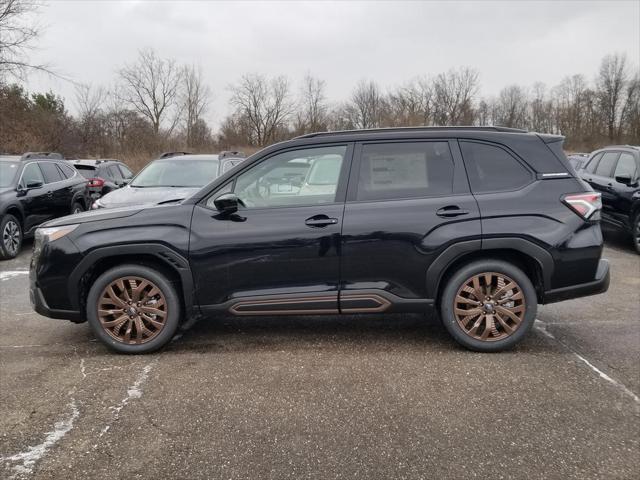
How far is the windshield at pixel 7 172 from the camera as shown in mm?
8609

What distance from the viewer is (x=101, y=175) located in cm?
1286

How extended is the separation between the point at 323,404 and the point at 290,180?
185 centimetres

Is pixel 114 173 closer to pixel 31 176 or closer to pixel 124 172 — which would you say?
pixel 124 172

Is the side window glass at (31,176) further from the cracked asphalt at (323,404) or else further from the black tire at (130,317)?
the black tire at (130,317)

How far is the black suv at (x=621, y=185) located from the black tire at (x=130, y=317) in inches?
310

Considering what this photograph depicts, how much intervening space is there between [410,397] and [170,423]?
158cm

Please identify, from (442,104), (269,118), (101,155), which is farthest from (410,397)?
(442,104)

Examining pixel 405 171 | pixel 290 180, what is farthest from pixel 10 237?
pixel 405 171

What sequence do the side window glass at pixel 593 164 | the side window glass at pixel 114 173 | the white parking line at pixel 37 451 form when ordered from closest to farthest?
the white parking line at pixel 37 451, the side window glass at pixel 593 164, the side window glass at pixel 114 173

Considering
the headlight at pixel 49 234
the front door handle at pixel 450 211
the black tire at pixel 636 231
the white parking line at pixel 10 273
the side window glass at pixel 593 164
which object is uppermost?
the side window glass at pixel 593 164

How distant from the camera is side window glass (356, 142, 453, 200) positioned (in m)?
4.05

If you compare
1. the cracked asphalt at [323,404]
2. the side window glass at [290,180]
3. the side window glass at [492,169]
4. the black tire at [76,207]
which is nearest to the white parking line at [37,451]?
the cracked asphalt at [323,404]

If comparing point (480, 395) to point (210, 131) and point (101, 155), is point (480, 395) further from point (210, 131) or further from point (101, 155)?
point (210, 131)

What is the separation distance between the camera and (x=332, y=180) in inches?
162
